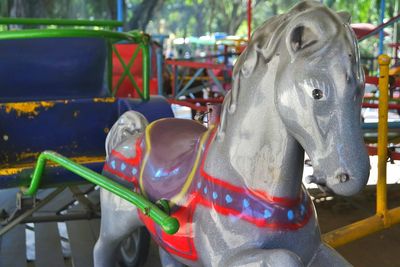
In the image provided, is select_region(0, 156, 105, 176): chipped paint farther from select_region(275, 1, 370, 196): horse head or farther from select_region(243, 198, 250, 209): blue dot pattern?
select_region(275, 1, 370, 196): horse head

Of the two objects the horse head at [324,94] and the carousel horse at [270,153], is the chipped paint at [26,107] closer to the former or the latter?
the carousel horse at [270,153]

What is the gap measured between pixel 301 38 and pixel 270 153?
0.23m

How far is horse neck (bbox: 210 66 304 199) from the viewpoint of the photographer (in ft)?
3.10

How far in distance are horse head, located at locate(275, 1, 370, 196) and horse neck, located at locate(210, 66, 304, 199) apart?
68mm

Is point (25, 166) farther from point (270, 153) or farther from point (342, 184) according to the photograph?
point (342, 184)

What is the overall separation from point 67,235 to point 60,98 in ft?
2.47

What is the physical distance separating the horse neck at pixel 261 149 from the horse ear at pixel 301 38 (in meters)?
0.09

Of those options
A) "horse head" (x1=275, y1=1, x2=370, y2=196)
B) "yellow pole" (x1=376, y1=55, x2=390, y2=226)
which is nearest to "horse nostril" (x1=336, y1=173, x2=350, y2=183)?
"horse head" (x1=275, y1=1, x2=370, y2=196)

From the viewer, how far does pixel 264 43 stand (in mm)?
934

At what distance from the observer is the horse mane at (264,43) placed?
35.6 inches

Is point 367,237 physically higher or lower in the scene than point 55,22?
lower

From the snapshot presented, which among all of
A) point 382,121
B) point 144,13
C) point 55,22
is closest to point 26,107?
point 55,22

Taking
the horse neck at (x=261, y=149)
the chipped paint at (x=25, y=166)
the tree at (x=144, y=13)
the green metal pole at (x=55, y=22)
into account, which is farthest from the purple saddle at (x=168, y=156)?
the tree at (x=144, y=13)

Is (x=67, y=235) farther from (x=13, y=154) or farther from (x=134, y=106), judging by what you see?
(x=134, y=106)
